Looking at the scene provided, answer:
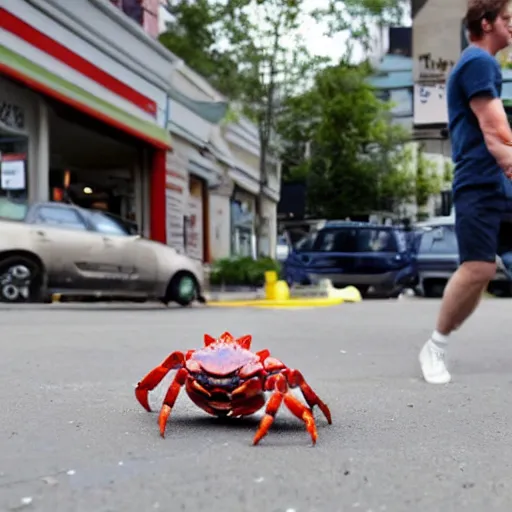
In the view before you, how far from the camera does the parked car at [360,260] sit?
17.3 meters

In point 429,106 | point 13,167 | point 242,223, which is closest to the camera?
point 13,167

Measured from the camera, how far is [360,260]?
17453mm

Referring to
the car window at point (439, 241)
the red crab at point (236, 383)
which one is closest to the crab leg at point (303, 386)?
the red crab at point (236, 383)

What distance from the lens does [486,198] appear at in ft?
14.0

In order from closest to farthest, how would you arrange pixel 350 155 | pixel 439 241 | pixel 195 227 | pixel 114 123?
pixel 114 123 < pixel 439 241 < pixel 195 227 < pixel 350 155

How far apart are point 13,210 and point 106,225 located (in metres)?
1.33

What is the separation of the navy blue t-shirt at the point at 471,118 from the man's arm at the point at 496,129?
0.18ft

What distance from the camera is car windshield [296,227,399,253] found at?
692 inches

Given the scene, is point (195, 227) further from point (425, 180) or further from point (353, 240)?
point (425, 180)

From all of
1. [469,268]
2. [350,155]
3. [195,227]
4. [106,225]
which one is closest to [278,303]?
[106,225]

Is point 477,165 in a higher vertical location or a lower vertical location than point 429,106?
lower

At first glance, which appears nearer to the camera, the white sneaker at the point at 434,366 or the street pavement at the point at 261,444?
the street pavement at the point at 261,444

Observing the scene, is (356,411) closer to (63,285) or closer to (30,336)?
(30,336)

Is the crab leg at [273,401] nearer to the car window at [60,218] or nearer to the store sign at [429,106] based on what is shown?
the car window at [60,218]
